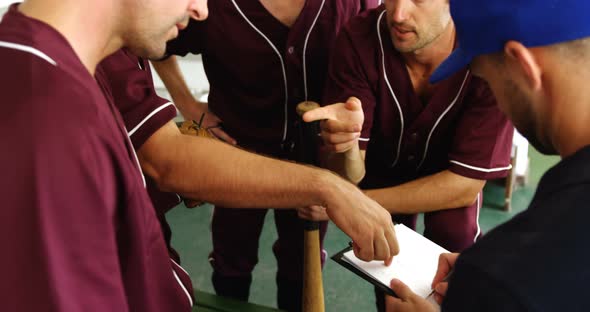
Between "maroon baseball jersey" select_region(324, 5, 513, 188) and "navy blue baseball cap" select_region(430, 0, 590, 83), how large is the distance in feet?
1.86

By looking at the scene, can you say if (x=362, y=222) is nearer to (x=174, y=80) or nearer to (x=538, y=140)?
(x=538, y=140)

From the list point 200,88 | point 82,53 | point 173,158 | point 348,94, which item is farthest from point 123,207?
point 200,88

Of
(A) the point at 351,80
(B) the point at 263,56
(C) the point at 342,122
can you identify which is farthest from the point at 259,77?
(C) the point at 342,122

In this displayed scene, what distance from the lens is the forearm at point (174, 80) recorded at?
73.0 inches

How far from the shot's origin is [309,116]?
1.14m

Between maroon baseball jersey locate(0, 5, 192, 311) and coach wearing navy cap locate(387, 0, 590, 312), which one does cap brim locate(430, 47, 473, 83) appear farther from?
maroon baseball jersey locate(0, 5, 192, 311)

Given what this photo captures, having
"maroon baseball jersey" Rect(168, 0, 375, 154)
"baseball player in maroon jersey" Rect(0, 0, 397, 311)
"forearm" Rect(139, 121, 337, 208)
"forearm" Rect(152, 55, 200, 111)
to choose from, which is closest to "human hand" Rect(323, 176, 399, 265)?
"forearm" Rect(139, 121, 337, 208)

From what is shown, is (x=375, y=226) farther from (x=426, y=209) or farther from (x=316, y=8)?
(x=316, y=8)

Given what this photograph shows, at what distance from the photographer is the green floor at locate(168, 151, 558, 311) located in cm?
209

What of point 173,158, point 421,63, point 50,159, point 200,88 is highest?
point 50,159

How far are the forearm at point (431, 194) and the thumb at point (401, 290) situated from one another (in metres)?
0.37

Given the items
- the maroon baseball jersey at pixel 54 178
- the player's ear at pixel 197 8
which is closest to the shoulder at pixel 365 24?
the player's ear at pixel 197 8

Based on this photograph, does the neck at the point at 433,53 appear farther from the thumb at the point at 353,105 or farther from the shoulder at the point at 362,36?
the thumb at the point at 353,105

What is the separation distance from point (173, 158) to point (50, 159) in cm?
50
